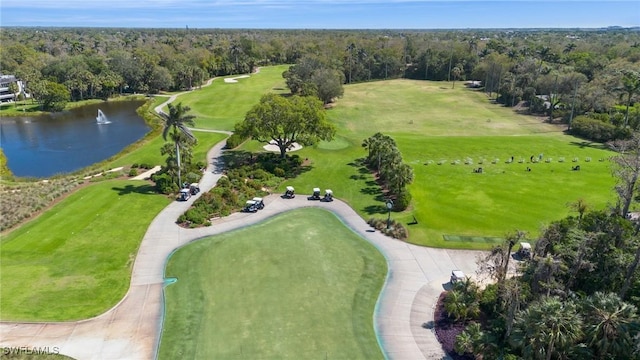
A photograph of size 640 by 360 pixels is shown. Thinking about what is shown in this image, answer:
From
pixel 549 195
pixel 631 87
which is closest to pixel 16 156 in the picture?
pixel 549 195

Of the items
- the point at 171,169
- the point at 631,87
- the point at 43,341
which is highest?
the point at 631,87

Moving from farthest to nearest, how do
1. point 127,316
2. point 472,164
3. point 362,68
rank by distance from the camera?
1. point 362,68
2. point 472,164
3. point 127,316

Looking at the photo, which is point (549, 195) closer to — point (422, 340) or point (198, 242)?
point (422, 340)

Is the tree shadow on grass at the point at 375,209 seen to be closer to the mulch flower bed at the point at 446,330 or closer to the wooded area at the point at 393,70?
the mulch flower bed at the point at 446,330

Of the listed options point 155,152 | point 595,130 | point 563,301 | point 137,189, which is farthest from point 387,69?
point 563,301

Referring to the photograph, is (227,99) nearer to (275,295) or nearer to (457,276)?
(275,295)

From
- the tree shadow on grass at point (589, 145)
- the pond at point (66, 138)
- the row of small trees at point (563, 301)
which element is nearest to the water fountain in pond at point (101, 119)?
the pond at point (66, 138)

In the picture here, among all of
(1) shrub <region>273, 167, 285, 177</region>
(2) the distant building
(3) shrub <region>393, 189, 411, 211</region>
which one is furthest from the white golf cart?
(2) the distant building
